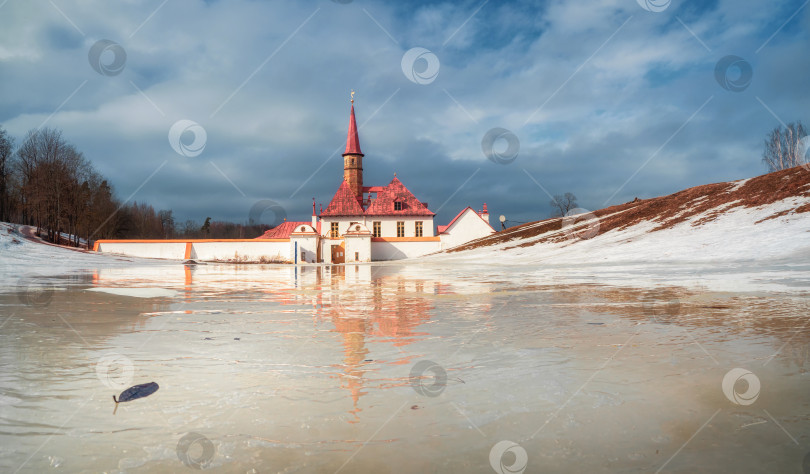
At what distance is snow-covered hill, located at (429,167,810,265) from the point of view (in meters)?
21.3

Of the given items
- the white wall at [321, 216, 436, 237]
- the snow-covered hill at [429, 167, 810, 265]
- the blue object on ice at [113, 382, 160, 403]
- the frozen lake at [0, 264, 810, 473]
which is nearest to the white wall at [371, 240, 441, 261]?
the white wall at [321, 216, 436, 237]

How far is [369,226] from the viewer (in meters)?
54.6

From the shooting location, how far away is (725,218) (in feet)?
91.8

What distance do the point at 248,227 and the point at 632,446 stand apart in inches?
5466

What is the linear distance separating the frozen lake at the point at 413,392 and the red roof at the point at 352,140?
178ft

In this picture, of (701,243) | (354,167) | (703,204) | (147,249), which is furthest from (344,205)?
(701,243)

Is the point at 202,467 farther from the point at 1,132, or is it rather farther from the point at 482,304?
the point at 1,132
